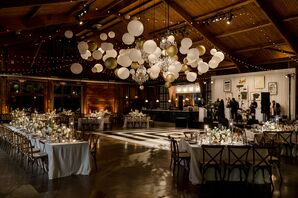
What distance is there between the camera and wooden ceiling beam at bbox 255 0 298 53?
10466 mm

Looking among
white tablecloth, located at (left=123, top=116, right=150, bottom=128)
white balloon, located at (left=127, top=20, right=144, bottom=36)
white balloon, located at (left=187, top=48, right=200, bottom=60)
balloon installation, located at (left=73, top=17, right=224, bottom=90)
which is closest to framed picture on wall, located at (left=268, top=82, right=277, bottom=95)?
white tablecloth, located at (left=123, top=116, right=150, bottom=128)

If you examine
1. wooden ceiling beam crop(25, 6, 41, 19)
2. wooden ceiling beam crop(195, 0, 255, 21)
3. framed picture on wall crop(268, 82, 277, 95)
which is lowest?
framed picture on wall crop(268, 82, 277, 95)

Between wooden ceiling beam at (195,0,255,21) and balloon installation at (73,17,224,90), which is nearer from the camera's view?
balloon installation at (73,17,224,90)

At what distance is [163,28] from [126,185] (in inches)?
432

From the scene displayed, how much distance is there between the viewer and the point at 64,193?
4613 millimetres

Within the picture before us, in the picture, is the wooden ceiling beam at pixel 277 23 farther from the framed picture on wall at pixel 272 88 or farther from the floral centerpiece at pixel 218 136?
the floral centerpiece at pixel 218 136

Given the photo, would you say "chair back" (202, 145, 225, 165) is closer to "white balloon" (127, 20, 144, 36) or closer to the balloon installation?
the balloon installation

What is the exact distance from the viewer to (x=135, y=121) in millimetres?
16312

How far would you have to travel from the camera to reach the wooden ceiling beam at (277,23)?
34.3 feet

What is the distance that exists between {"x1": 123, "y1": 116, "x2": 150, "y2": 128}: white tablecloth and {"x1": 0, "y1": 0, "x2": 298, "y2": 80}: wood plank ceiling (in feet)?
14.9

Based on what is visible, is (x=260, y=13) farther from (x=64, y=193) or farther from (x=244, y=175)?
(x=64, y=193)

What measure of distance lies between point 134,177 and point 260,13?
8835mm

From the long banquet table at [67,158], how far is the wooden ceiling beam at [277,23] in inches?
315

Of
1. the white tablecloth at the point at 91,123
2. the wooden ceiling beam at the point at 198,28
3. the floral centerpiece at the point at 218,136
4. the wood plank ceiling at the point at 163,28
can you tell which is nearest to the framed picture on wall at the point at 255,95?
the wood plank ceiling at the point at 163,28
